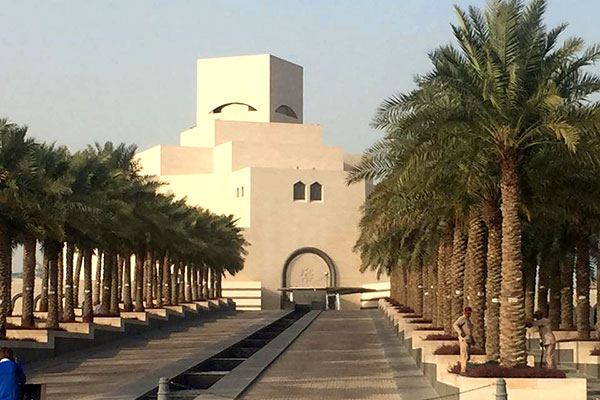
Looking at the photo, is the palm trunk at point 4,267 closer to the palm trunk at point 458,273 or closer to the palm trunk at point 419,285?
the palm trunk at point 458,273

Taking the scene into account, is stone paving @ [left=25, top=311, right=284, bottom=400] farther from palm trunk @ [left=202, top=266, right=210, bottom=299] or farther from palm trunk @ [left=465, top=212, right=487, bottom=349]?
palm trunk @ [left=202, top=266, right=210, bottom=299]

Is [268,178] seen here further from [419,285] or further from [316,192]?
[419,285]

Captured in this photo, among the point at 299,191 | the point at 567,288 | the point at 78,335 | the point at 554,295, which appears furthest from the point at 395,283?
the point at 78,335

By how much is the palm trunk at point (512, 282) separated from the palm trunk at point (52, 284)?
15.3 metres

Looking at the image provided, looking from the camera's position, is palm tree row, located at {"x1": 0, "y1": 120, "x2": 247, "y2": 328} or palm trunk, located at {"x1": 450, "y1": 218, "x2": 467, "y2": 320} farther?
palm trunk, located at {"x1": 450, "y1": 218, "x2": 467, "y2": 320}

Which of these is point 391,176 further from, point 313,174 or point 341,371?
point 313,174

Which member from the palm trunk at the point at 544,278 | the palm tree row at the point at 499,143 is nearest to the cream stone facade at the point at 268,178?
the palm trunk at the point at 544,278

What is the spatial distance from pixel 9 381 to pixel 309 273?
8283 centimetres

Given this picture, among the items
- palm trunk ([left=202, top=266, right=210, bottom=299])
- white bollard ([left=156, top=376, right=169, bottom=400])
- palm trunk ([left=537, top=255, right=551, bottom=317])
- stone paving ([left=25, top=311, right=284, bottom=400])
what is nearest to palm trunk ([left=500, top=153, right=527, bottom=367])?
stone paving ([left=25, top=311, right=284, bottom=400])

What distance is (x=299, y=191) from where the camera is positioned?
9500 cm

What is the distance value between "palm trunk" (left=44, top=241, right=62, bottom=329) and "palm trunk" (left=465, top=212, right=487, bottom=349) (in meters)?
12.0

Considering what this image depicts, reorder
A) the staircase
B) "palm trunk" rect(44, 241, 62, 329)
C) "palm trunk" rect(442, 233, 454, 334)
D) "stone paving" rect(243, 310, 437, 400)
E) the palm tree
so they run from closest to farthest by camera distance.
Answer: the staircase < "stone paving" rect(243, 310, 437, 400) < the palm tree < "palm trunk" rect(442, 233, 454, 334) < "palm trunk" rect(44, 241, 62, 329)

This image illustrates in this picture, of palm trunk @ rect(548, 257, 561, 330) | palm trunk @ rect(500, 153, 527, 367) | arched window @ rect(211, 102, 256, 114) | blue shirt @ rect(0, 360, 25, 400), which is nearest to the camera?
blue shirt @ rect(0, 360, 25, 400)

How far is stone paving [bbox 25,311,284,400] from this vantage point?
20.9 metres
